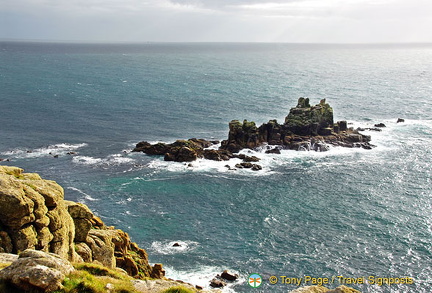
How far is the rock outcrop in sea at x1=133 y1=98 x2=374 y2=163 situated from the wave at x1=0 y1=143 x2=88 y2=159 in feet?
65.4

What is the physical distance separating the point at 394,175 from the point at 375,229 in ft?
100.0

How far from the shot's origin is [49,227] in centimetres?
3322

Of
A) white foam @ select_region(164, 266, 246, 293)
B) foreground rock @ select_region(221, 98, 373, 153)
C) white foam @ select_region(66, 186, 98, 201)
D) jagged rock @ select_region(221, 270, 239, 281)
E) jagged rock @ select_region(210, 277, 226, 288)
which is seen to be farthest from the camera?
foreground rock @ select_region(221, 98, 373, 153)

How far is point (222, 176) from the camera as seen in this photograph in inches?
3760

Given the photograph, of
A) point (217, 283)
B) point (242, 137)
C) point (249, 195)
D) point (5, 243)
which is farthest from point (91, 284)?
point (242, 137)

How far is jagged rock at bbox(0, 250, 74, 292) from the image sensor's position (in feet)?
71.4

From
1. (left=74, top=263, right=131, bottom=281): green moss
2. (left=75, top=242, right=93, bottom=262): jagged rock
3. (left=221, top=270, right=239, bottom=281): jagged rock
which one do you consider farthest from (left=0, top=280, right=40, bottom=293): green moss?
(left=221, top=270, right=239, bottom=281): jagged rock

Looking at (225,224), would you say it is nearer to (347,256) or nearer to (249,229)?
(249,229)

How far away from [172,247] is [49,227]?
3376 centimetres

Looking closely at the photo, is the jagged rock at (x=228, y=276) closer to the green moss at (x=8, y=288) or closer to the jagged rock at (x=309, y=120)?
the green moss at (x=8, y=288)

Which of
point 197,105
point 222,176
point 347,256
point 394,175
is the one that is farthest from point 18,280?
point 197,105

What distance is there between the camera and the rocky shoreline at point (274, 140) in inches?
4245

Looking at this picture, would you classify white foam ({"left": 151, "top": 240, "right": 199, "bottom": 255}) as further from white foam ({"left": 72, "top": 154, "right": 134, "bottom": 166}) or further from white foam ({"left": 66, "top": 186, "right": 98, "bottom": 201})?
white foam ({"left": 72, "top": 154, "right": 134, "bottom": 166})

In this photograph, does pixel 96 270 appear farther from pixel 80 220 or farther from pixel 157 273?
pixel 157 273
